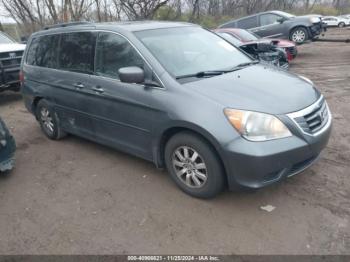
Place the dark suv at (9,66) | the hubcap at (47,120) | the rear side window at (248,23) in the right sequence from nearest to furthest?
1. the hubcap at (47,120)
2. the dark suv at (9,66)
3. the rear side window at (248,23)

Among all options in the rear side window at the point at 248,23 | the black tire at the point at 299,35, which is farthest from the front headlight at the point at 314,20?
the rear side window at the point at 248,23

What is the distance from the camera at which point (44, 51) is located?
5293mm

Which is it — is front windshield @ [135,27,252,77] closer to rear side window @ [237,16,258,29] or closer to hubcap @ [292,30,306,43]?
hubcap @ [292,30,306,43]

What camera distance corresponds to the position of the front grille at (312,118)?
3158 mm

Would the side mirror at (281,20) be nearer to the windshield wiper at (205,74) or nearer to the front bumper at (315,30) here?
the front bumper at (315,30)

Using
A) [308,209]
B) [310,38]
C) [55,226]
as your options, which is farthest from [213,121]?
[310,38]

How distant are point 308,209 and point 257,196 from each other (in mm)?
511

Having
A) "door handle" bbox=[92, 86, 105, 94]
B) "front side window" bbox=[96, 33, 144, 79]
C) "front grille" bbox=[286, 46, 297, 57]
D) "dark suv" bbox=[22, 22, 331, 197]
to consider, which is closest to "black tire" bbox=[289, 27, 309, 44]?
"front grille" bbox=[286, 46, 297, 57]

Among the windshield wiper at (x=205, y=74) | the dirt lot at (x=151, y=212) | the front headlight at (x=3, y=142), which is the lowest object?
the dirt lot at (x=151, y=212)

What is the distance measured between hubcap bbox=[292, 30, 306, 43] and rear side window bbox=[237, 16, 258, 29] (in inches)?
63.5

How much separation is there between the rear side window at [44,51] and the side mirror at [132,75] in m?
1.91

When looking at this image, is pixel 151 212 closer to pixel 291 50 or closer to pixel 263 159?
pixel 263 159

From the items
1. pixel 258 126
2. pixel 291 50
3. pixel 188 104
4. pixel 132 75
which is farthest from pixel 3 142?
pixel 291 50

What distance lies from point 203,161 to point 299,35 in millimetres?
12195
